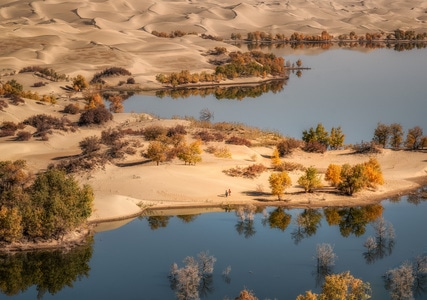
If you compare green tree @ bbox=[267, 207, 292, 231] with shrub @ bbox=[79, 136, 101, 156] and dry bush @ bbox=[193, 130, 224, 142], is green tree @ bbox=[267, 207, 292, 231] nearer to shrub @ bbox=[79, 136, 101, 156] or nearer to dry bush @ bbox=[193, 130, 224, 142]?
dry bush @ bbox=[193, 130, 224, 142]

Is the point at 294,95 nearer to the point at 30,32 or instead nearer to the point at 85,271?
the point at 85,271

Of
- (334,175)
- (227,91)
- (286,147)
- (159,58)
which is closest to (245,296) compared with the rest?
(334,175)

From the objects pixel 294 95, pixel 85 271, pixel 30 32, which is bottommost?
pixel 85 271

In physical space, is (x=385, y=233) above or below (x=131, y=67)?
below

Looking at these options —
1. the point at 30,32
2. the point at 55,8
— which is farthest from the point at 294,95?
the point at 55,8

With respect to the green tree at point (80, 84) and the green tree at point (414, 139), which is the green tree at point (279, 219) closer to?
the green tree at point (414, 139)

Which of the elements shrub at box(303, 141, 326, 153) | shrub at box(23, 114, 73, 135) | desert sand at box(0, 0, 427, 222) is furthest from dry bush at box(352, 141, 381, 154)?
shrub at box(23, 114, 73, 135)

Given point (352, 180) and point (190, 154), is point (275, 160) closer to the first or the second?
point (190, 154)

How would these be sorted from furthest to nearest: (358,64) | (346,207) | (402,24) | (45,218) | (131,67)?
(402,24) < (358,64) < (131,67) < (346,207) < (45,218)
